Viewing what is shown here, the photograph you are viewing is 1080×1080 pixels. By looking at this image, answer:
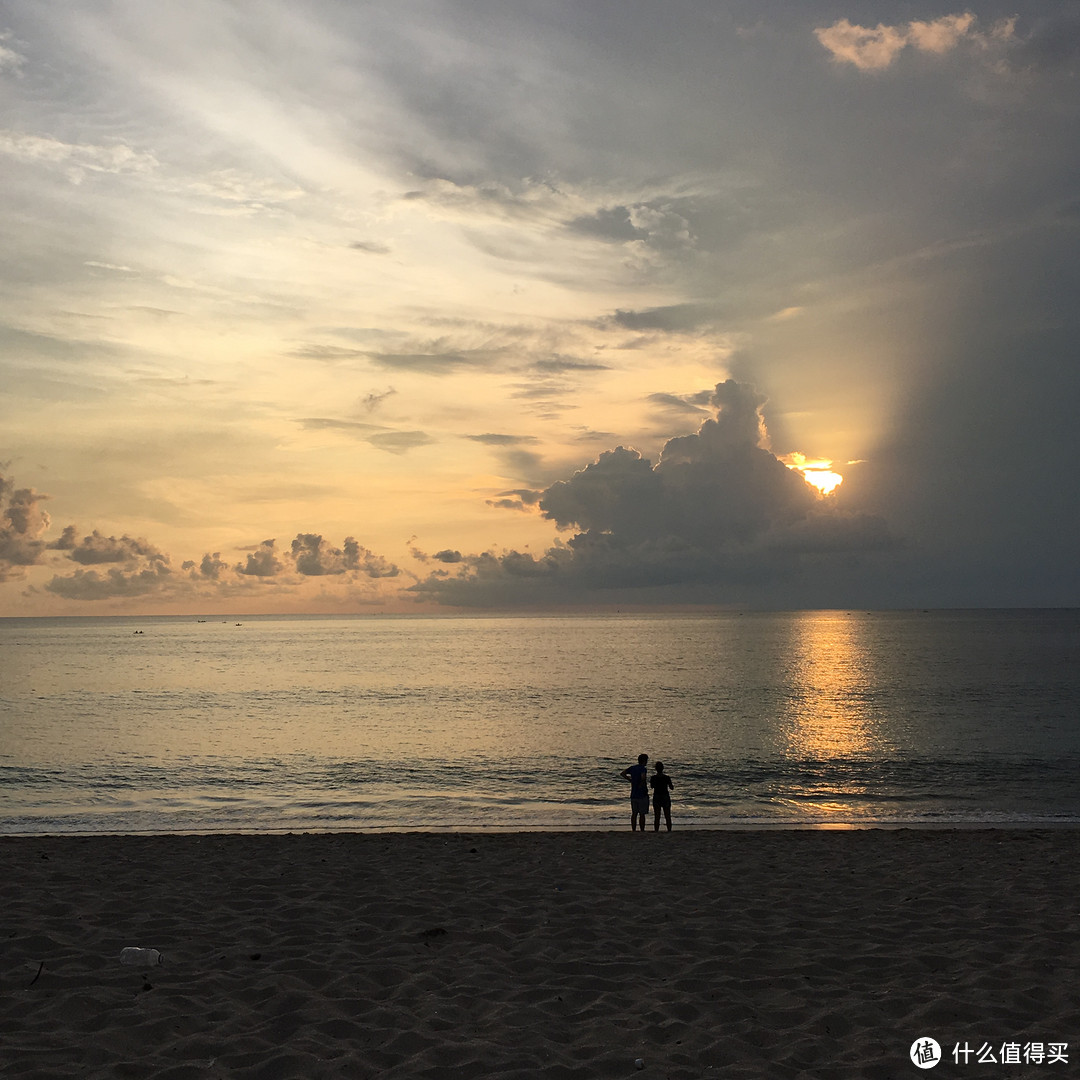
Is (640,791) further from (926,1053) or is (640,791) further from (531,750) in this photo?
(531,750)

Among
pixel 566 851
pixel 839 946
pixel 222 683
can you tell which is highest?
pixel 839 946

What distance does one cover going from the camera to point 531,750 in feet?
141

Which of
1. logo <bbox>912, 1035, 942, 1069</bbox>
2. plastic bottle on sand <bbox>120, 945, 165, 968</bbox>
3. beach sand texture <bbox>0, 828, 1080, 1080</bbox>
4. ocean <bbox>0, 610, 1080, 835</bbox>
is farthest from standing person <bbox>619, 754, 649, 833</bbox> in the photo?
logo <bbox>912, 1035, 942, 1069</bbox>

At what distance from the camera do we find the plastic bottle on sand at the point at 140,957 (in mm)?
9391

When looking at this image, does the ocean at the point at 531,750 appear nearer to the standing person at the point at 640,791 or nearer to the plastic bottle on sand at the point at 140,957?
the standing person at the point at 640,791

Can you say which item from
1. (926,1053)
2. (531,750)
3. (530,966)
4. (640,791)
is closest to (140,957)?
(530,966)

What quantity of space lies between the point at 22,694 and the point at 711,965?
8281cm

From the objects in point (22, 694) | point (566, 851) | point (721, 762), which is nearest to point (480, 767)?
point (721, 762)

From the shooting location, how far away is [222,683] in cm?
9206

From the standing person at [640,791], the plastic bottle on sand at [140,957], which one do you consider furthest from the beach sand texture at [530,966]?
the standing person at [640,791]

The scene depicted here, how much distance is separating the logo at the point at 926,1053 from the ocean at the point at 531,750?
57.5 feet

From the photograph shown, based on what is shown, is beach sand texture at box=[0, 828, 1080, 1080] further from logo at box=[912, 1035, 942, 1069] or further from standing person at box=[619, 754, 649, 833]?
standing person at box=[619, 754, 649, 833]

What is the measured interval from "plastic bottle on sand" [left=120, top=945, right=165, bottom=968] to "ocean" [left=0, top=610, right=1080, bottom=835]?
628 inches

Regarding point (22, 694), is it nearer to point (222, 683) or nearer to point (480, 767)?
point (222, 683)
